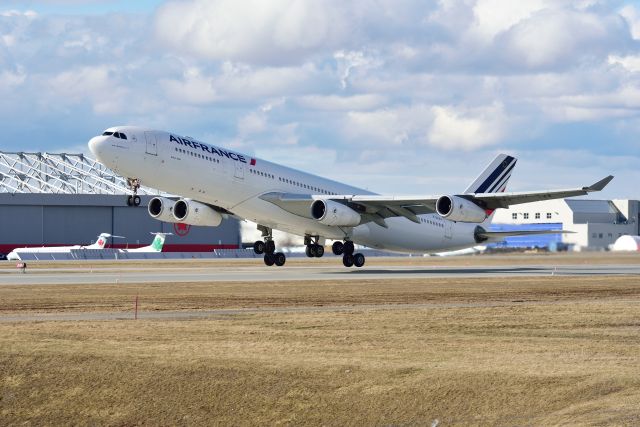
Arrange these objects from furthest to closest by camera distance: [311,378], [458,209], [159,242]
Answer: [159,242]
[458,209]
[311,378]

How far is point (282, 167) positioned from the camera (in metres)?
60.0

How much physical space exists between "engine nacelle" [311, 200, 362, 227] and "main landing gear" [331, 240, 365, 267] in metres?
5.54

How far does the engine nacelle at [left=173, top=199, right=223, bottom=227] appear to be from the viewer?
59094 millimetres

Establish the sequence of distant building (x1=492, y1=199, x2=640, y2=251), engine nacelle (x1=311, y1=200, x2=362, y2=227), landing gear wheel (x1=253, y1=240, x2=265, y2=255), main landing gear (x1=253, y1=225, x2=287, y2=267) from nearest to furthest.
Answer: engine nacelle (x1=311, y1=200, x2=362, y2=227) < main landing gear (x1=253, y1=225, x2=287, y2=267) < landing gear wheel (x1=253, y1=240, x2=265, y2=255) < distant building (x1=492, y1=199, x2=640, y2=251)

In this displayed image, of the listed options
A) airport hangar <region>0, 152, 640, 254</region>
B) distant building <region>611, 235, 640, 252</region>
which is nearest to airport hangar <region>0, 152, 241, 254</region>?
airport hangar <region>0, 152, 640, 254</region>

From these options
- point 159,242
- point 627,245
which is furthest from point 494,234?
point 159,242

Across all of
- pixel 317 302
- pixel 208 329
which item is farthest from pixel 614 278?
pixel 208 329

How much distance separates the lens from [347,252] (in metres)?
65.1

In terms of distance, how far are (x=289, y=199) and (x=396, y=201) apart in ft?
21.7

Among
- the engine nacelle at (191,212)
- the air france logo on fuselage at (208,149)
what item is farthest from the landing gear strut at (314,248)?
the air france logo on fuselage at (208,149)

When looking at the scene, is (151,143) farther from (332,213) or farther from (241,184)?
(332,213)

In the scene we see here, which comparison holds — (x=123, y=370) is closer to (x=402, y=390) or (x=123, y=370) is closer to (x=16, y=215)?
(x=402, y=390)

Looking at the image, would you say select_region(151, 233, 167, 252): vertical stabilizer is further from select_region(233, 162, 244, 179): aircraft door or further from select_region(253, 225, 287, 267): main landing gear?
select_region(233, 162, 244, 179): aircraft door

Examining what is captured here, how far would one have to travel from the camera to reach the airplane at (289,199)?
164 feet
